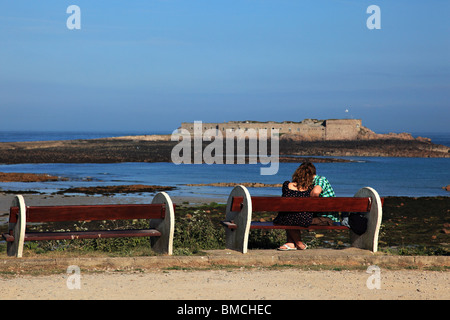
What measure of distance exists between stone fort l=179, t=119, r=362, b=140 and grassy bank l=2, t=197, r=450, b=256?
98.2m

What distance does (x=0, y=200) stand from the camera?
2592cm

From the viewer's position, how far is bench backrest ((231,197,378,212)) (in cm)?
908

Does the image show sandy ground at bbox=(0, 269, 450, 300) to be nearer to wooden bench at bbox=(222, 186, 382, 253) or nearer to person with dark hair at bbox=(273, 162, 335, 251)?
wooden bench at bbox=(222, 186, 382, 253)

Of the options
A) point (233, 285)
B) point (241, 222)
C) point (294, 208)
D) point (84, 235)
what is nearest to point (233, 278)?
point (233, 285)

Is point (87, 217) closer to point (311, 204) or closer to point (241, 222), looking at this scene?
point (241, 222)

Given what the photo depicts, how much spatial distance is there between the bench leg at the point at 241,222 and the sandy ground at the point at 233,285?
920 mm

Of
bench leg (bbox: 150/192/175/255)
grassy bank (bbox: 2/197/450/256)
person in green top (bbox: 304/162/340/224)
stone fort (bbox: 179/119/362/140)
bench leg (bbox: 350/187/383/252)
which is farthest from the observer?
stone fort (bbox: 179/119/362/140)

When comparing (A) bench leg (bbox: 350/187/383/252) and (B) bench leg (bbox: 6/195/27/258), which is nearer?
(B) bench leg (bbox: 6/195/27/258)

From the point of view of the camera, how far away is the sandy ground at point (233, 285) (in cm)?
644

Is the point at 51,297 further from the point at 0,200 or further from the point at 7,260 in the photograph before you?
the point at 0,200

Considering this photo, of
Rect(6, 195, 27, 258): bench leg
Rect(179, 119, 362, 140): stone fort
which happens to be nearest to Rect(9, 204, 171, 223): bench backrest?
Rect(6, 195, 27, 258): bench leg

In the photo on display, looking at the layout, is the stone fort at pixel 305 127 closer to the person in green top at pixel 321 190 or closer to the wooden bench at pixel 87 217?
the person in green top at pixel 321 190
